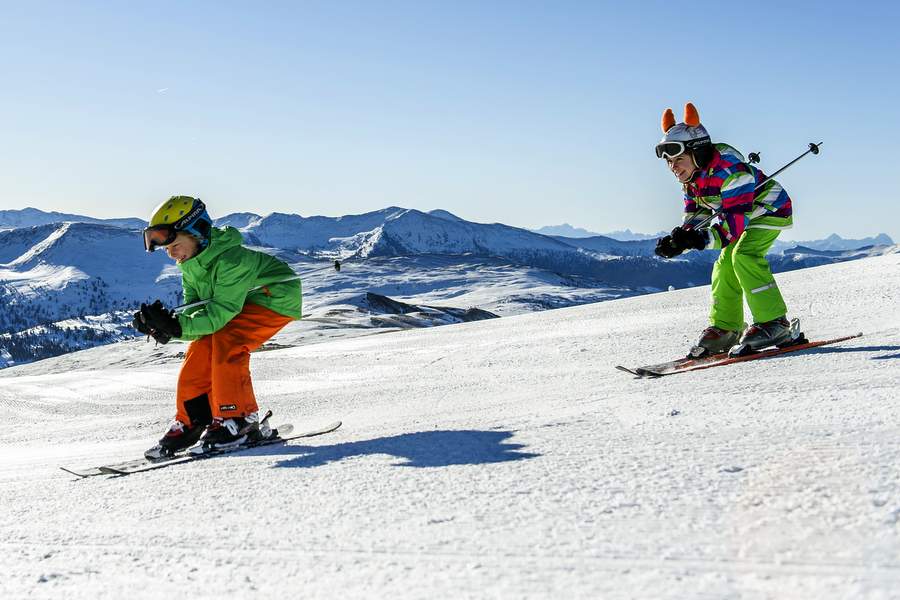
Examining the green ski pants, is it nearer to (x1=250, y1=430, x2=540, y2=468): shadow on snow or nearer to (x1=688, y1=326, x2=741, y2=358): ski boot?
(x1=688, y1=326, x2=741, y2=358): ski boot

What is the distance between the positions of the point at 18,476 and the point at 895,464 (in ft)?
15.1

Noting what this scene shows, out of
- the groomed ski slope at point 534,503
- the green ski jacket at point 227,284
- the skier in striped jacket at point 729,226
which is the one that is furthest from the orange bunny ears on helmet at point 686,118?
the green ski jacket at point 227,284

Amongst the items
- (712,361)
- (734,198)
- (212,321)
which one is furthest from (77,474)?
(734,198)

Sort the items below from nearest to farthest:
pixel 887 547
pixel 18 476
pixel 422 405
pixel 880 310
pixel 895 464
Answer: pixel 887 547
pixel 895 464
pixel 18 476
pixel 422 405
pixel 880 310

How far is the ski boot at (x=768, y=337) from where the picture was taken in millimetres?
5584

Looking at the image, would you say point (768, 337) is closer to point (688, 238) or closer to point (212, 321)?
point (688, 238)

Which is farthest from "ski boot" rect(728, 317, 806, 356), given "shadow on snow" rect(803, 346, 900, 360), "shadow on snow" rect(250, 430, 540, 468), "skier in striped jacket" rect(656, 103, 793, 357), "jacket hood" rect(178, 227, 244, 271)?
"jacket hood" rect(178, 227, 244, 271)

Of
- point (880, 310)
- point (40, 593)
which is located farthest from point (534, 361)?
point (40, 593)

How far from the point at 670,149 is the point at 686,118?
0.95 ft

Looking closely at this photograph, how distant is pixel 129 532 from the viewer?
272 cm

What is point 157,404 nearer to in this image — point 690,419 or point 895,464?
point 690,419

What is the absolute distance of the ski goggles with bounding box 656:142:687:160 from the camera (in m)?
5.88

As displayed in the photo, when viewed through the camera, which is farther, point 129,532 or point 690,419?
point 690,419

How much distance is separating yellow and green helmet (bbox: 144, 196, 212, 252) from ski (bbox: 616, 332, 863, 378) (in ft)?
10.0
